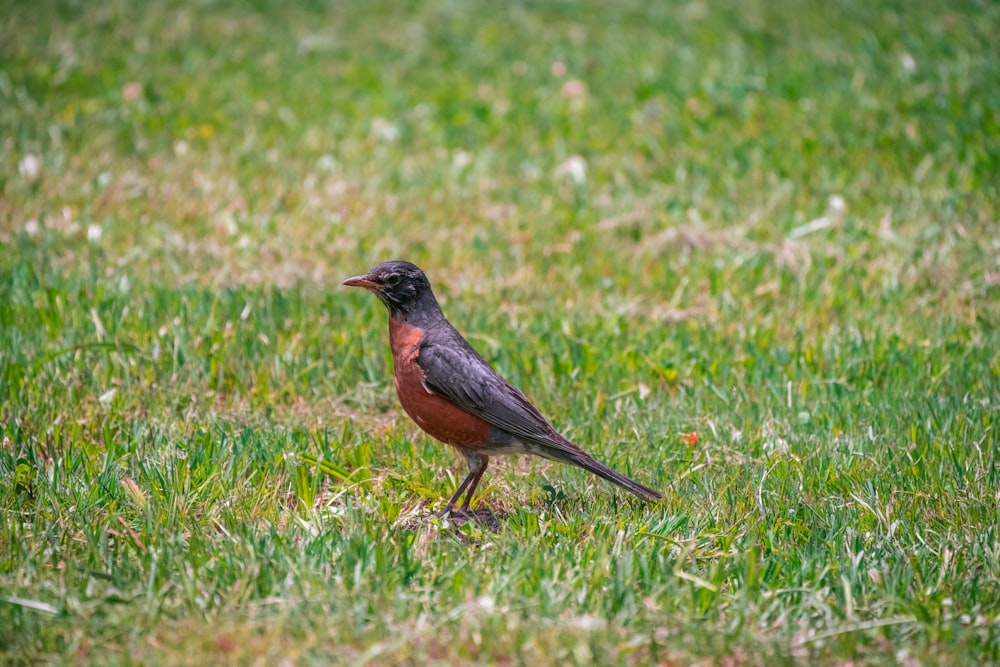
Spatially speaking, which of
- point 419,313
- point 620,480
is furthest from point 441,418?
point 620,480

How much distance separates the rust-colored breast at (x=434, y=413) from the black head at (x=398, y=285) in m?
0.26

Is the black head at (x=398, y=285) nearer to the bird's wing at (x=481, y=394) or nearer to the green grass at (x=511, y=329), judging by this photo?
the bird's wing at (x=481, y=394)

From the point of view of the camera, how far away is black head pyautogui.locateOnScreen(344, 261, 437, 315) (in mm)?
4664

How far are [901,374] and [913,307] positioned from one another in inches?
39.5

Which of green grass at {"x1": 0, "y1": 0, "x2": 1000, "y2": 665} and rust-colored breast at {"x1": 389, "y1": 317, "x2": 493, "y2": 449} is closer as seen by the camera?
green grass at {"x1": 0, "y1": 0, "x2": 1000, "y2": 665}

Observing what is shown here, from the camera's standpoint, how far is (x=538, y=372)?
5449 mm

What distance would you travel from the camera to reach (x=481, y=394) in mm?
4402

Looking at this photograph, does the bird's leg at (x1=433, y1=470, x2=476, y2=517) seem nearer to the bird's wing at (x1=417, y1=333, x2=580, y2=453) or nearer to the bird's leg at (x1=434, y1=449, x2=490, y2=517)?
the bird's leg at (x1=434, y1=449, x2=490, y2=517)

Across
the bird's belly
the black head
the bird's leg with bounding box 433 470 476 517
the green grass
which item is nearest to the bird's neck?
the black head

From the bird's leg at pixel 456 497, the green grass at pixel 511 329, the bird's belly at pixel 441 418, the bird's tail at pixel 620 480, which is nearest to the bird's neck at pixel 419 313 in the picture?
the bird's belly at pixel 441 418

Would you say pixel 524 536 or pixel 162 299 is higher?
pixel 162 299

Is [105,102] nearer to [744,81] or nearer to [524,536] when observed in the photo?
[744,81]

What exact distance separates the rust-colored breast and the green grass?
266 mm

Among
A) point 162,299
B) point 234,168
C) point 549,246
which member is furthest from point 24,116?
point 549,246
